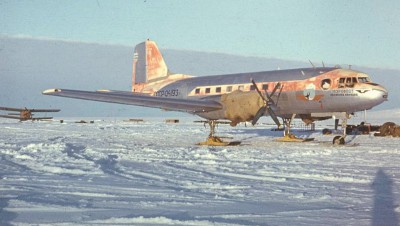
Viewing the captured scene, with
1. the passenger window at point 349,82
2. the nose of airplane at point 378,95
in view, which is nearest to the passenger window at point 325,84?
the passenger window at point 349,82

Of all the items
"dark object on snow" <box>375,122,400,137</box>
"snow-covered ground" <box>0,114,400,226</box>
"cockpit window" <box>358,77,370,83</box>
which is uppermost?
"cockpit window" <box>358,77,370,83</box>

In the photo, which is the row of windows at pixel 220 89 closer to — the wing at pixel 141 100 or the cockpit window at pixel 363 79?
the wing at pixel 141 100

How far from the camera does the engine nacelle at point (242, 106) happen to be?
20844mm

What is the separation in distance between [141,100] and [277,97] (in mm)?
7487

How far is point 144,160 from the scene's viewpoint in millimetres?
14258

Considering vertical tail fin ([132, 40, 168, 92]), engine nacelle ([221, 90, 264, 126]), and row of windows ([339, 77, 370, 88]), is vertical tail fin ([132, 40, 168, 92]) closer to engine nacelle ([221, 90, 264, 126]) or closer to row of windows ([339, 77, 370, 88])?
engine nacelle ([221, 90, 264, 126])

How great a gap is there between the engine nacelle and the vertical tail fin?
11713 mm

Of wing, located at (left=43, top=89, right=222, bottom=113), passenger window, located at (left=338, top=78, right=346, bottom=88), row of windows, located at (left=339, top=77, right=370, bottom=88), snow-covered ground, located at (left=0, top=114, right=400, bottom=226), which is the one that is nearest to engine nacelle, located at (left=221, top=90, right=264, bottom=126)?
wing, located at (left=43, top=89, right=222, bottom=113)

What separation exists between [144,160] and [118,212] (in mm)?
7877

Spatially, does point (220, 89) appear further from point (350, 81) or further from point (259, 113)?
point (350, 81)

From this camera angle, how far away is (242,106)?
21.0 m

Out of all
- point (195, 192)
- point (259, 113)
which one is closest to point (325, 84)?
point (259, 113)

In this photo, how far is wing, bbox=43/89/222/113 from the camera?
2247 cm

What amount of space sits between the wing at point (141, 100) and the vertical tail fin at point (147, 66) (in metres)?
9.21
